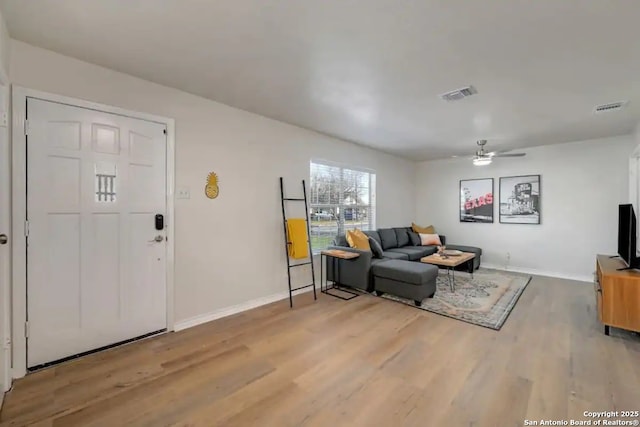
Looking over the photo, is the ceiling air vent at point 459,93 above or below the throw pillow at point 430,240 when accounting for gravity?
above

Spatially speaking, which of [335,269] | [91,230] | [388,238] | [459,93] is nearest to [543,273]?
[388,238]

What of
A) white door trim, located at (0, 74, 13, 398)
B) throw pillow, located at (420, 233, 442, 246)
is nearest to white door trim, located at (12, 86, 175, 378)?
white door trim, located at (0, 74, 13, 398)

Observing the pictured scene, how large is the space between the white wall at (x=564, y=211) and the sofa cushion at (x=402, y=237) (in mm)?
1385

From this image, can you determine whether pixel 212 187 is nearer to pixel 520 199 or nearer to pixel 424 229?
pixel 424 229

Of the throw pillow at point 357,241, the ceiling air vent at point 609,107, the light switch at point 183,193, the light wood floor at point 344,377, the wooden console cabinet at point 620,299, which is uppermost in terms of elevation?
the ceiling air vent at point 609,107

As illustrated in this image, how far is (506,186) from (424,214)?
6.06ft

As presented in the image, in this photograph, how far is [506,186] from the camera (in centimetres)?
576

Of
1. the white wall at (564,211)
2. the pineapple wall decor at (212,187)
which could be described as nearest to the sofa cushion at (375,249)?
the pineapple wall decor at (212,187)

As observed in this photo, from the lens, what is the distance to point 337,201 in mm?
5125

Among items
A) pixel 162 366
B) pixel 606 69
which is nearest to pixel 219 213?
pixel 162 366

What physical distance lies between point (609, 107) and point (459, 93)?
194 centimetres

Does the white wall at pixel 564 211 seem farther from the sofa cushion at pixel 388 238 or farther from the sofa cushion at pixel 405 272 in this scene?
the sofa cushion at pixel 405 272

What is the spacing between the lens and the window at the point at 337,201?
4691 millimetres

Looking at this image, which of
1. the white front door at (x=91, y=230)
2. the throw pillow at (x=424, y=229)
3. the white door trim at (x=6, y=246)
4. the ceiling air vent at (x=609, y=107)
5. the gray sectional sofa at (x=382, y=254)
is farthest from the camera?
the throw pillow at (x=424, y=229)
